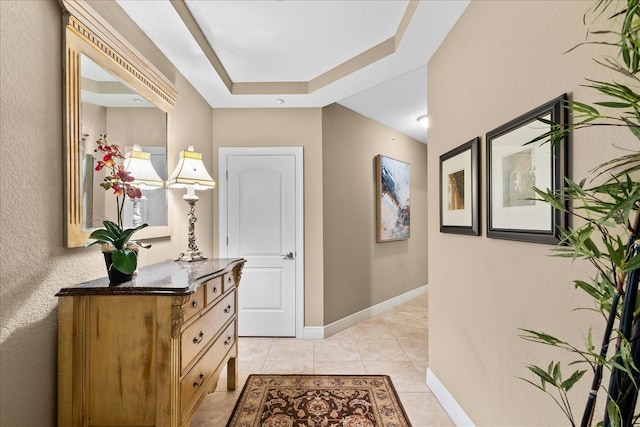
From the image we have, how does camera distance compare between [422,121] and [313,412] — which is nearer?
[313,412]

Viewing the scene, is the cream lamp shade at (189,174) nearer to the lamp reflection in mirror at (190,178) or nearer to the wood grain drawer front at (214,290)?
the lamp reflection in mirror at (190,178)

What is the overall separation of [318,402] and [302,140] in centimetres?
255

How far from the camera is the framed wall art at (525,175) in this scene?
1.18 meters

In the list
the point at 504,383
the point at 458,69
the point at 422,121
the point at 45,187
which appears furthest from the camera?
the point at 422,121

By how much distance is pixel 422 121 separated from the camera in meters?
4.37

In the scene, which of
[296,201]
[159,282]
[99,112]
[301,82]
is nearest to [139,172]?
[99,112]

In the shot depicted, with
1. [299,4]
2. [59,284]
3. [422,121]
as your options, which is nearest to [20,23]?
[59,284]

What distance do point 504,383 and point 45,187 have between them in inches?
91.6

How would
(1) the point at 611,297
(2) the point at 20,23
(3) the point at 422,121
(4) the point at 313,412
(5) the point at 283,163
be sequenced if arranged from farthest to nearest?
1. (3) the point at 422,121
2. (5) the point at 283,163
3. (4) the point at 313,412
4. (2) the point at 20,23
5. (1) the point at 611,297

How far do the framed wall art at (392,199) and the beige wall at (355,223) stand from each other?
96mm

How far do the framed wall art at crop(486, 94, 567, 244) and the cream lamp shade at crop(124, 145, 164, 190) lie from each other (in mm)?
2098

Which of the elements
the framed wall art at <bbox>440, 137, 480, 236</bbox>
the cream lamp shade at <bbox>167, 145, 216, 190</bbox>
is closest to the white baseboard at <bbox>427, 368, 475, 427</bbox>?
the framed wall art at <bbox>440, 137, 480, 236</bbox>

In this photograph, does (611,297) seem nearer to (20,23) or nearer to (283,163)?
(20,23)

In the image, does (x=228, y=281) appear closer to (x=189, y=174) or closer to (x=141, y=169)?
(x=189, y=174)
